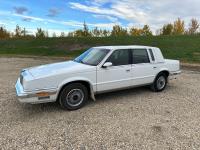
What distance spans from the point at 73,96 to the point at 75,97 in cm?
7

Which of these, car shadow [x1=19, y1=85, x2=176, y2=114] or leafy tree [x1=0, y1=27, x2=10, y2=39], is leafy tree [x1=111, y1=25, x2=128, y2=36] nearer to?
leafy tree [x1=0, y1=27, x2=10, y2=39]

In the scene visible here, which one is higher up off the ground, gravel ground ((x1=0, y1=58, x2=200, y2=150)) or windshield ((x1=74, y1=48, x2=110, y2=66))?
windshield ((x1=74, y1=48, x2=110, y2=66))

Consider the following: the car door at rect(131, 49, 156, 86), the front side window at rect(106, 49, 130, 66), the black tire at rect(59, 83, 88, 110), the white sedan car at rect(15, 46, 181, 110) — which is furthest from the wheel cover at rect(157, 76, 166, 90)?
the black tire at rect(59, 83, 88, 110)

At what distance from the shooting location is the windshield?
519 centimetres

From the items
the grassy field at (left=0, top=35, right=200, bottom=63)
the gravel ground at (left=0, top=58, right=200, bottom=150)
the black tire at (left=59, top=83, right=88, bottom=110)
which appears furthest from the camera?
the grassy field at (left=0, top=35, right=200, bottom=63)

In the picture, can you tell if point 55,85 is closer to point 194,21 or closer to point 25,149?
point 25,149

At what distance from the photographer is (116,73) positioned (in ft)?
17.3

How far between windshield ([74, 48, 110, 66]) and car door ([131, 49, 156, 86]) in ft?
3.16

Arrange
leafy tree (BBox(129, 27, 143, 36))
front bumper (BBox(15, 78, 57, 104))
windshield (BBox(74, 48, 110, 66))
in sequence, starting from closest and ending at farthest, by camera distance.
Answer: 1. front bumper (BBox(15, 78, 57, 104))
2. windshield (BBox(74, 48, 110, 66))
3. leafy tree (BBox(129, 27, 143, 36))

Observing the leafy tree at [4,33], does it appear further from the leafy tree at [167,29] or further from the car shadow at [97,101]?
the car shadow at [97,101]

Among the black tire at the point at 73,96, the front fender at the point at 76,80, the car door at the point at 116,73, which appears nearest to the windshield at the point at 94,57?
the car door at the point at 116,73

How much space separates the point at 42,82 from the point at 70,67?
0.91 meters

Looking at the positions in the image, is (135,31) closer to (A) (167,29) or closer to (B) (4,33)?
(A) (167,29)

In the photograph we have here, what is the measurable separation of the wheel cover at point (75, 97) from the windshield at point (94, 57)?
0.86 m
